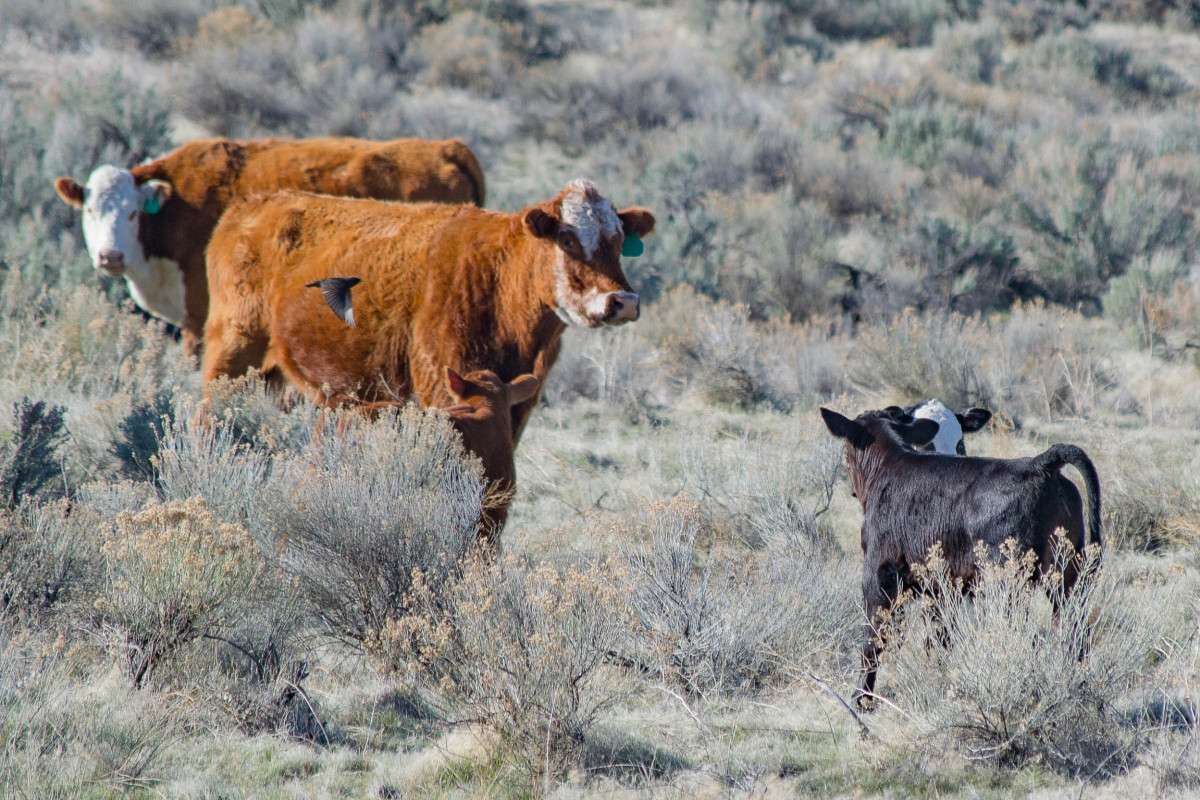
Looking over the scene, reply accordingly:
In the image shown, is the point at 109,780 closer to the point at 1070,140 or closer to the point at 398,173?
the point at 398,173

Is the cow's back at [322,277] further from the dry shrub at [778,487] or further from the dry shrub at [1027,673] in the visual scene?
the dry shrub at [1027,673]

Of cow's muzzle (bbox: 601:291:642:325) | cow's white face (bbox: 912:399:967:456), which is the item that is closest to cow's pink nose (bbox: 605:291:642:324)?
cow's muzzle (bbox: 601:291:642:325)

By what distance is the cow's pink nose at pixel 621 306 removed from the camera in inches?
228

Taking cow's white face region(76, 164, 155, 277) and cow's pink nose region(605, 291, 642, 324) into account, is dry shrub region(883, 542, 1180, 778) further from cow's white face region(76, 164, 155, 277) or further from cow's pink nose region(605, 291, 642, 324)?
cow's white face region(76, 164, 155, 277)

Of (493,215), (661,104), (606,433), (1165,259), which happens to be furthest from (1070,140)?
(493,215)

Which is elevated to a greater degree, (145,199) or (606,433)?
(145,199)

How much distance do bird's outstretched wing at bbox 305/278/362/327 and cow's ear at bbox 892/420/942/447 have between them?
10.5 feet

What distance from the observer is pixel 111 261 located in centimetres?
891

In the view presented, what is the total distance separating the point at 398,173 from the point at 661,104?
34.9ft

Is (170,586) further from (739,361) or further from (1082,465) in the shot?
(739,361)

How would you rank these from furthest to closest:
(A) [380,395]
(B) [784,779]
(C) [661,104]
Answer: (C) [661,104] → (A) [380,395] → (B) [784,779]

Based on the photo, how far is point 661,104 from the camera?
19.4 m

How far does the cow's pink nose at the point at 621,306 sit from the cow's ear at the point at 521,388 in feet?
1.75

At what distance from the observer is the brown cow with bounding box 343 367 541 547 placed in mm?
5340
